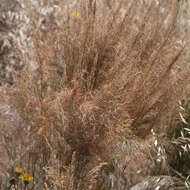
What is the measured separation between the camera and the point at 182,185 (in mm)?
2203

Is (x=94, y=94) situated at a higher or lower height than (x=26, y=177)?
higher

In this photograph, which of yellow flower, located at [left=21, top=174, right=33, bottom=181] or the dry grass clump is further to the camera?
yellow flower, located at [left=21, top=174, right=33, bottom=181]

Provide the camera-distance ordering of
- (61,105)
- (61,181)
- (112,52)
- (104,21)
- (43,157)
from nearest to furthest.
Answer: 1. (61,181)
2. (61,105)
3. (43,157)
4. (112,52)
5. (104,21)

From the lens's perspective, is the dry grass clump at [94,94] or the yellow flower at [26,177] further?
the yellow flower at [26,177]

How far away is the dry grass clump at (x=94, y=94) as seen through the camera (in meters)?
1.76

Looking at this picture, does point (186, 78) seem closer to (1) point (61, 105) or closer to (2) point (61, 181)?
(1) point (61, 105)

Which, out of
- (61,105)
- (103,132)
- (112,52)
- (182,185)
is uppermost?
(112,52)

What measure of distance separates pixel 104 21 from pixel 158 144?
2.66 feet

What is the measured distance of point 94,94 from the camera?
1.98 m

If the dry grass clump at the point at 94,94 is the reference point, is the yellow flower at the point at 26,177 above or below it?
below

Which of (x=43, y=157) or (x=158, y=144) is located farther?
(x=158, y=144)

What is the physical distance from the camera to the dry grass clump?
1763 millimetres

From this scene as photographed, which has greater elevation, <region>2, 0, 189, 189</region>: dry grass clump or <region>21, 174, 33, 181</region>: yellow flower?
<region>2, 0, 189, 189</region>: dry grass clump

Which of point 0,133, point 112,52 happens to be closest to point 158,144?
point 112,52
